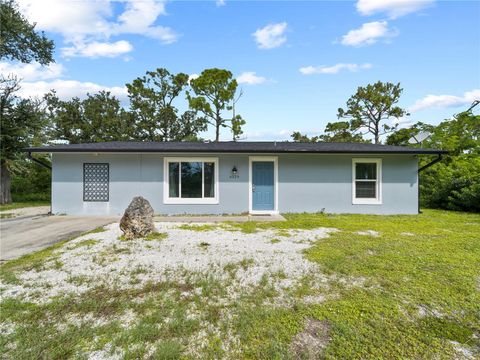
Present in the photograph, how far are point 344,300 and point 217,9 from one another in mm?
10628

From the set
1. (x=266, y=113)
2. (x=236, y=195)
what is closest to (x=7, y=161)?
(x=236, y=195)

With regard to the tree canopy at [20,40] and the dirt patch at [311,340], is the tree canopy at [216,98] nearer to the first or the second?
the tree canopy at [20,40]

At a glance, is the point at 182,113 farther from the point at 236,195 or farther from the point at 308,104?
the point at 236,195

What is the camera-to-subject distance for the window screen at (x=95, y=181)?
9.45 meters

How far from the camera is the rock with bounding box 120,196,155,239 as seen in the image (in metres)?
5.90

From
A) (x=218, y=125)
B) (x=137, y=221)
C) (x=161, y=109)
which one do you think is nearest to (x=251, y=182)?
(x=137, y=221)

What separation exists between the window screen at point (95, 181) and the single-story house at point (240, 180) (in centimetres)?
3

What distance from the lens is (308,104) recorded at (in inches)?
663

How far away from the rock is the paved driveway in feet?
5.04

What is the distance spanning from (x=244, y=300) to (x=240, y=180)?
6.76 metres

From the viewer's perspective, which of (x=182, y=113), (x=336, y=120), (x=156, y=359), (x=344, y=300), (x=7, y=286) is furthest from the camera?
(x=336, y=120)

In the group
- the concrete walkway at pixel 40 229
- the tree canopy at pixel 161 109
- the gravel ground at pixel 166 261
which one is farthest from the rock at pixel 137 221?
the tree canopy at pixel 161 109

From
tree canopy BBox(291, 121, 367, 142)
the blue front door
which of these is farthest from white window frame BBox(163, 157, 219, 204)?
tree canopy BBox(291, 121, 367, 142)

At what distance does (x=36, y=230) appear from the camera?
6.86 metres
